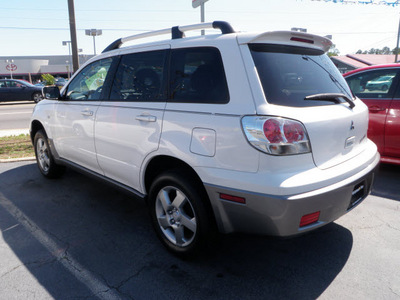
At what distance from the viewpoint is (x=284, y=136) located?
2.11 metres

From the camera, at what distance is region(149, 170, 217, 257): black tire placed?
97.4 inches

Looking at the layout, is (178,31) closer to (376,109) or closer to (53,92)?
(53,92)

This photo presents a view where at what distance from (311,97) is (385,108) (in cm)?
278

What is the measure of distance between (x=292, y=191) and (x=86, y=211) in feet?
8.75

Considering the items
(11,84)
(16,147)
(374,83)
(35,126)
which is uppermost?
(11,84)

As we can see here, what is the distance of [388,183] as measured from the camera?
4.55 meters

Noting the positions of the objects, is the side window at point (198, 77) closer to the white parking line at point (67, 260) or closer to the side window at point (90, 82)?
the side window at point (90, 82)

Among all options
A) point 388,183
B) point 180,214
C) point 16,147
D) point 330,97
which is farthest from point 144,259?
point 16,147

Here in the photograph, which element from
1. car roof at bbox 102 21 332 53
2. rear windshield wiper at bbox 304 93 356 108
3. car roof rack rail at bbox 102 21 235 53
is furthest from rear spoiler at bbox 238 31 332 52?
rear windshield wiper at bbox 304 93 356 108

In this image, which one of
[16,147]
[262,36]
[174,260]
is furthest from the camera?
[16,147]

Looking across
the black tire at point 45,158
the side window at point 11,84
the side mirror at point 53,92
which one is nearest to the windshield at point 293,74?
the side mirror at point 53,92

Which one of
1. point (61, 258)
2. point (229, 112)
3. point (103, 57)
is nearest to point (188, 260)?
point (61, 258)

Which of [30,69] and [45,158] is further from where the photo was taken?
[30,69]

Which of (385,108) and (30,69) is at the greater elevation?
(30,69)
